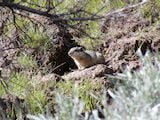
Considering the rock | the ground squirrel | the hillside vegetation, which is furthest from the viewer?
the ground squirrel

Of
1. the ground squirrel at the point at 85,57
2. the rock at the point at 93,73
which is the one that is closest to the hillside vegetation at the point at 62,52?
the rock at the point at 93,73

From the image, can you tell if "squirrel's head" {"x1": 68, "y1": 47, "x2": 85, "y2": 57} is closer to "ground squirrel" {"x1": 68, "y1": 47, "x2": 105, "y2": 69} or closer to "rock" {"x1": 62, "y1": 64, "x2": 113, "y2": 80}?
"ground squirrel" {"x1": 68, "y1": 47, "x2": 105, "y2": 69}

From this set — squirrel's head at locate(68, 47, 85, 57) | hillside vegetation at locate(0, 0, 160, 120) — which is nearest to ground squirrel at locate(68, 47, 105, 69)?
squirrel's head at locate(68, 47, 85, 57)

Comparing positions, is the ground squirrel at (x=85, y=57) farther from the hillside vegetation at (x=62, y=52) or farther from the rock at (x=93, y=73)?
the rock at (x=93, y=73)

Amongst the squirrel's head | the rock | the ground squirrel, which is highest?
the squirrel's head

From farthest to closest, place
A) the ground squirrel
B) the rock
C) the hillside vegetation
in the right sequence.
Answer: the ground squirrel < the rock < the hillside vegetation

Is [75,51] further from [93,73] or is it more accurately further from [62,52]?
[93,73]

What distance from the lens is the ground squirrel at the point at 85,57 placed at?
5461 millimetres

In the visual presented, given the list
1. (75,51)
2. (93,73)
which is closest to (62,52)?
(75,51)

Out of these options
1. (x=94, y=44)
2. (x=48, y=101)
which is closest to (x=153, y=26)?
(x=94, y=44)

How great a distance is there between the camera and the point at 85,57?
18.0 ft

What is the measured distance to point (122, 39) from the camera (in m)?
5.75

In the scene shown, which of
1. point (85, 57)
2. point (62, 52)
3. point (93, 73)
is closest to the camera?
point (93, 73)

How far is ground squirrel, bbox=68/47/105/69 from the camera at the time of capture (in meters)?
5.46
